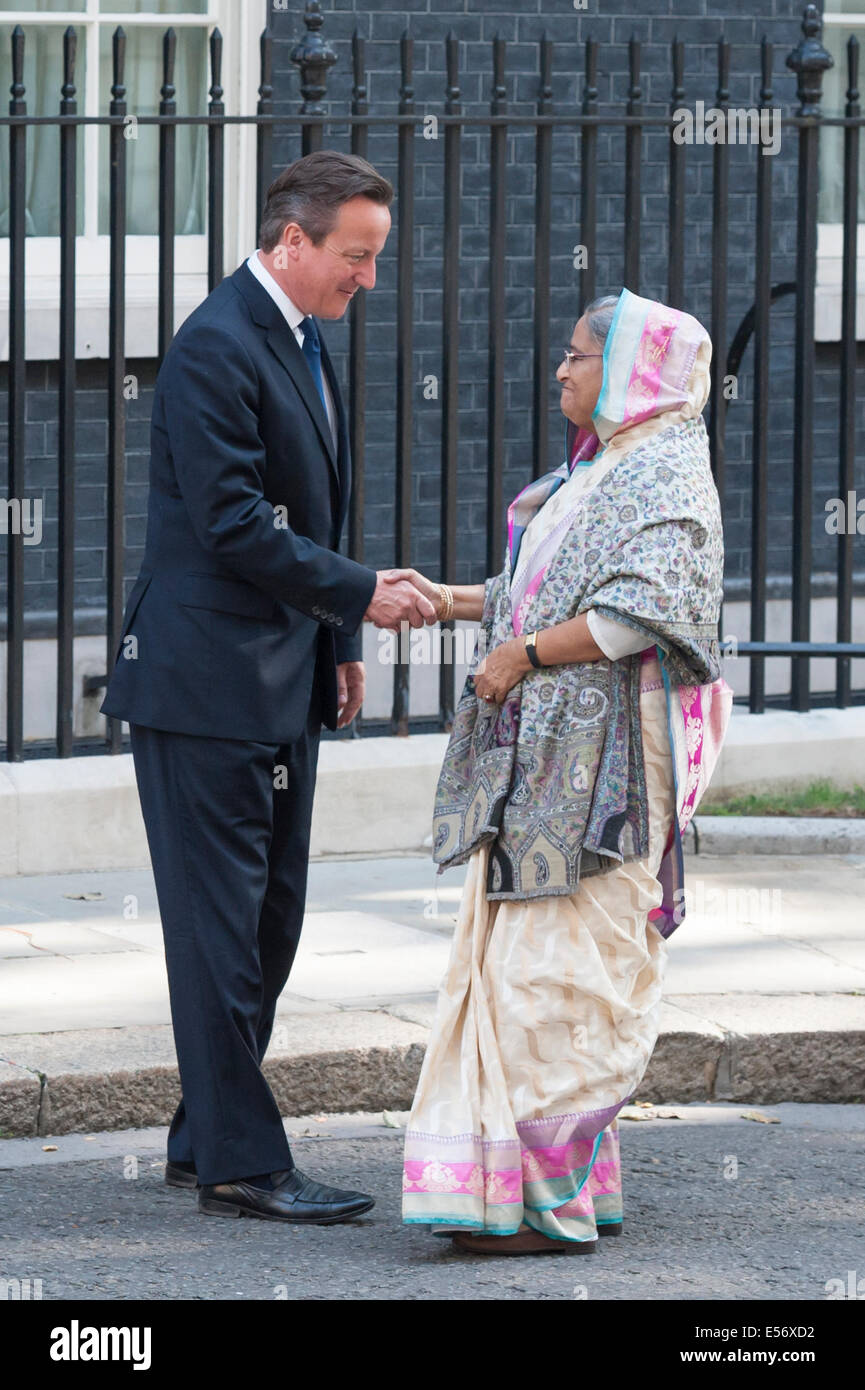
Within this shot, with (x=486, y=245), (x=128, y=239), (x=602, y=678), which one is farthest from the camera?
(x=486, y=245)

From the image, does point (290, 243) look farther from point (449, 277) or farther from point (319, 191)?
point (449, 277)

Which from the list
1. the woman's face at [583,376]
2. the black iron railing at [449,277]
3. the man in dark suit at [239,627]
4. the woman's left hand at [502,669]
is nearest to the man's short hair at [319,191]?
the man in dark suit at [239,627]

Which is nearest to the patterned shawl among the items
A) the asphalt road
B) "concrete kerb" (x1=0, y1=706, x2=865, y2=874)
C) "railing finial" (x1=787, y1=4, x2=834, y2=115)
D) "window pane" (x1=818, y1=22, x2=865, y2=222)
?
the asphalt road

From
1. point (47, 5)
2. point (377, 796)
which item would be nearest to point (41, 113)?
point (47, 5)

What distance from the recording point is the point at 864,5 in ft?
32.0

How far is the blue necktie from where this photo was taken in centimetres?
442

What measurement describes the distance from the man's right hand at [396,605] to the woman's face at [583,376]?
48 cm

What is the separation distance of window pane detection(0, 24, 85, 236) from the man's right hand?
4.36 m

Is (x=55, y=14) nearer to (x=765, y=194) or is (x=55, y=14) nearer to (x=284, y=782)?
(x=765, y=194)

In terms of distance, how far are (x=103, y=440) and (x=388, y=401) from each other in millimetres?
1164

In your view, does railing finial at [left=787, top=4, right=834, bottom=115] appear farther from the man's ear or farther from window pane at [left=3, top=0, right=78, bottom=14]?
the man's ear

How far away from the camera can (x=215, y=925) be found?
4.26 meters

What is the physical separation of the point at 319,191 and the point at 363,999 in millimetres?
2161
